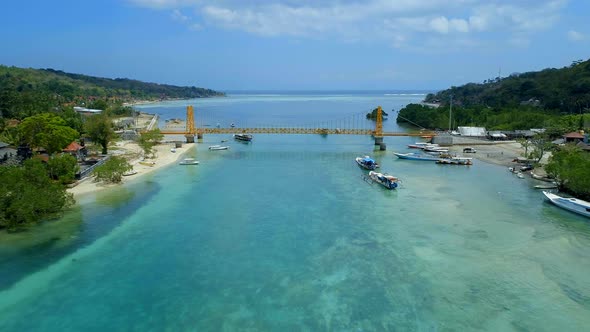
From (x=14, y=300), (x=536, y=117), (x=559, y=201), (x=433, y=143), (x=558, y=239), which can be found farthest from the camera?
(x=536, y=117)

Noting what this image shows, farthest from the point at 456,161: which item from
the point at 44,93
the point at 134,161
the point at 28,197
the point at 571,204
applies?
the point at 44,93

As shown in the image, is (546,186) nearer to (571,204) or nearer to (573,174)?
(573,174)

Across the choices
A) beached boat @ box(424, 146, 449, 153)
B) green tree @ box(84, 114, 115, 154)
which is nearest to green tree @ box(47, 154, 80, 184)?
green tree @ box(84, 114, 115, 154)

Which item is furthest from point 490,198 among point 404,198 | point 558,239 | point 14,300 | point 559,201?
point 14,300

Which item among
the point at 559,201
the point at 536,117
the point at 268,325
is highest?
the point at 536,117

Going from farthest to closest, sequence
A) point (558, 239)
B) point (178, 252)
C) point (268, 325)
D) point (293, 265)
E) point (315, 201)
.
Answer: point (315, 201) → point (558, 239) → point (178, 252) → point (293, 265) → point (268, 325)

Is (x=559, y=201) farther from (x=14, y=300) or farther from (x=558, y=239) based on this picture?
(x=14, y=300)
